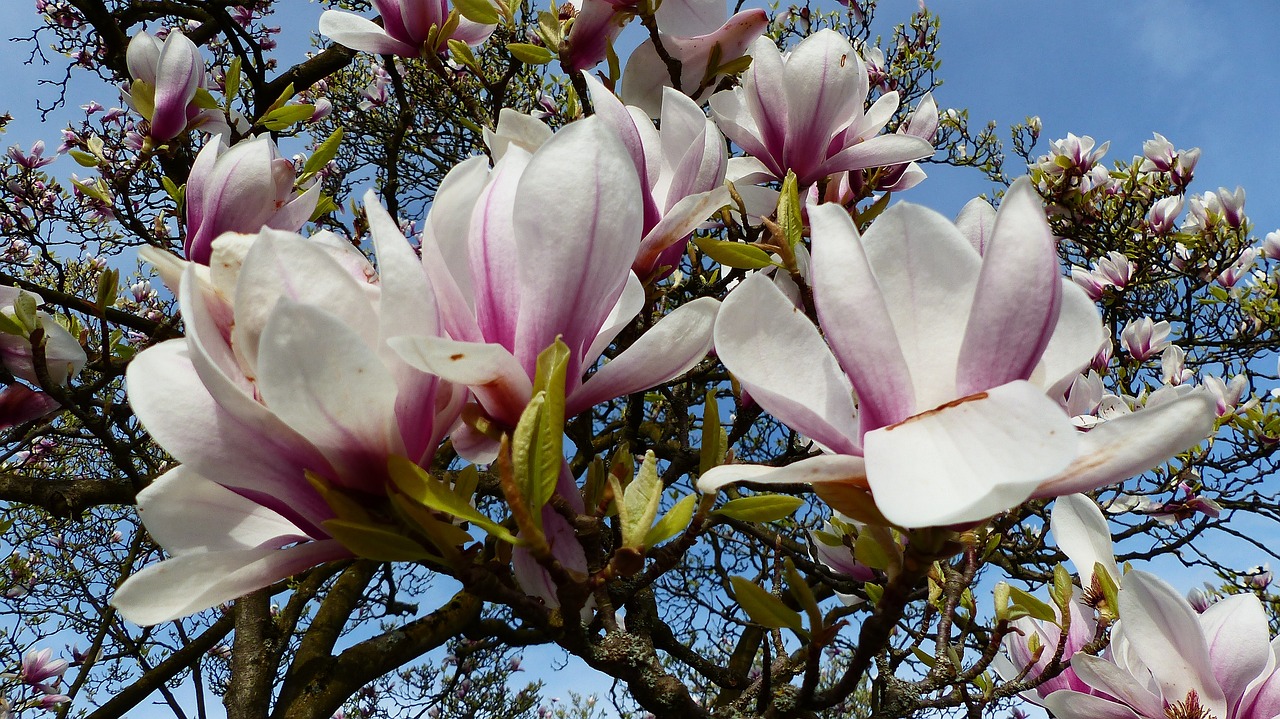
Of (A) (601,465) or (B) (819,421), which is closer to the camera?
(B) (819,421)

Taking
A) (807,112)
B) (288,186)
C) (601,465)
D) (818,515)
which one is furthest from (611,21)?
(818,515)

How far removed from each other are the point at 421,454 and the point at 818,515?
11.3 feet

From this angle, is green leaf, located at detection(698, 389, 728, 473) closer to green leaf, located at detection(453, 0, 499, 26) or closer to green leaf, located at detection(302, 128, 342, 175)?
green leaf, located at detection(453, 0, 499, 26)

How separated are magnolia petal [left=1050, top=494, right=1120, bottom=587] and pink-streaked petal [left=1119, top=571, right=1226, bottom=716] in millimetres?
113

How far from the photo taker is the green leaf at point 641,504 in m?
0.48

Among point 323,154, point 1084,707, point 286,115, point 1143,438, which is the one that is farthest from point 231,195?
point 1084,707

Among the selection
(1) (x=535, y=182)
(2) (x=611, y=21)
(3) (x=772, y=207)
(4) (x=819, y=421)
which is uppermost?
(2) (x=611, y=21)

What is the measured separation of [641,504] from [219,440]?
24cm

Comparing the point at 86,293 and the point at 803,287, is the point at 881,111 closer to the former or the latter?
the point at 803,287

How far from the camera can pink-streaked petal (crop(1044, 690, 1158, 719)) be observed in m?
0.80

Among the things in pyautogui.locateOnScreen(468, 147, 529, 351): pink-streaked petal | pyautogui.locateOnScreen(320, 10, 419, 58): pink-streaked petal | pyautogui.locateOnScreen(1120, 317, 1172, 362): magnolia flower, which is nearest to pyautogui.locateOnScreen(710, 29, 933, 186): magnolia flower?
pyautogui.locateOnScreen(320, 10, 419, 58): pink-streaked petal

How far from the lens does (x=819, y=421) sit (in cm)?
43

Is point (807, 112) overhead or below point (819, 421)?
overhead

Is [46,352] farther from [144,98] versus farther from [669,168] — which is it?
[669,168]
